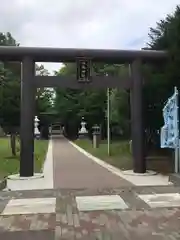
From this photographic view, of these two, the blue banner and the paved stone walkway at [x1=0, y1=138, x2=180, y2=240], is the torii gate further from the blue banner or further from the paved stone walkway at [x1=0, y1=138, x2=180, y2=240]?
the paved stone walkway at [x1=0, y1=138, x2=180, y2=240]

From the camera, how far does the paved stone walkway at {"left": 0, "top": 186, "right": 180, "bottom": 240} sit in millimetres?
5852

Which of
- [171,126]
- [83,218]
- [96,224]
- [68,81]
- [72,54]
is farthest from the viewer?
[68,81]

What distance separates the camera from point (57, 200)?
8844 mm

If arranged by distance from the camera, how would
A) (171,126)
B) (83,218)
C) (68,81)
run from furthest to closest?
(68,81), (171,126), (83,218)

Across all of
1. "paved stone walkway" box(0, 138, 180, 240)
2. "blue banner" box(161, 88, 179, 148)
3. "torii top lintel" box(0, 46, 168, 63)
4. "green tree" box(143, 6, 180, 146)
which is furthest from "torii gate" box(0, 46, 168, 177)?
"paved stone walkway" box(0, 138, 180, 240)

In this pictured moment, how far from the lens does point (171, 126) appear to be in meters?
12.9

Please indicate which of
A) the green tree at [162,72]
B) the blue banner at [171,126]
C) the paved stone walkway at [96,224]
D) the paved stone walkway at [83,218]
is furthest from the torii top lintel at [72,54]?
the paved stone walkway at [96,224]

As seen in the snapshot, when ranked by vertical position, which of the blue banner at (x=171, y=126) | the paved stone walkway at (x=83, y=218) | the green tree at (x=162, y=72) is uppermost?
the green tree at (x=162, y=72)

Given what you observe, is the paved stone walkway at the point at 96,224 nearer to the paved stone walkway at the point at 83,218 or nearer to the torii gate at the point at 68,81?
the paved stone walkway at the point at 83,218

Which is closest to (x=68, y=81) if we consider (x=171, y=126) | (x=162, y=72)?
(x=162, y=72)

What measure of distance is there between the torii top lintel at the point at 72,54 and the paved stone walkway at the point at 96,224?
7.11 metres

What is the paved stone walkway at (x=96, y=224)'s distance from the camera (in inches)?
230

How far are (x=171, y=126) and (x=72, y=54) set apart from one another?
14.1 feet

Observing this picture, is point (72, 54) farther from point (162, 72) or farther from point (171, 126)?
point (171, 126)
